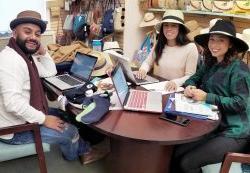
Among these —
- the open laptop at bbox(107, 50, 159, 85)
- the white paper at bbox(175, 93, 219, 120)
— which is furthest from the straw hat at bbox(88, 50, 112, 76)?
the white paper at bbox(175, 93, 219, 120)

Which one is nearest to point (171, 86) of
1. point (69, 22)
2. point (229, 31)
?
point (229, 31)

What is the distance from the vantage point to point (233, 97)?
1.67 meters

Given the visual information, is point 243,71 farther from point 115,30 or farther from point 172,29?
point 115,30

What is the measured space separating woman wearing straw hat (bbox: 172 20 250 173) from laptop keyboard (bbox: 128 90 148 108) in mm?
292

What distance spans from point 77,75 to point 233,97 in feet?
4.16

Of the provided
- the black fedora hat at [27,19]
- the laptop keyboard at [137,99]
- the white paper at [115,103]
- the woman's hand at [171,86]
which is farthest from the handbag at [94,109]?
the black fedora hat at [27,19]

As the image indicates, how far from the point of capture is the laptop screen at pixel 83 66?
226 cm

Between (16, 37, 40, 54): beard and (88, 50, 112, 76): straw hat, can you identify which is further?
(88, 50, 112, 76): straw hat

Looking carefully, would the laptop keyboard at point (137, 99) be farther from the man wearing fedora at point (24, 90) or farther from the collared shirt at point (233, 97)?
the man wearing fedora at point (24, 90)

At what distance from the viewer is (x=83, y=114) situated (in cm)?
155

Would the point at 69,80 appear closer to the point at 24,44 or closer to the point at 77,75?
the point at 77,75

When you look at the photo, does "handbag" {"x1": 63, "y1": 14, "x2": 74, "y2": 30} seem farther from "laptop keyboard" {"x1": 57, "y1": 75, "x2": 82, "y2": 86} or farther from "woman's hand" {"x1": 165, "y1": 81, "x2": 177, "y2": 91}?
"woman's hand" {"x1": 165, "y1": 81, "x2": 177, "y2": 91}

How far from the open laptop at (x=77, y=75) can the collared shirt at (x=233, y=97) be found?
977 mm

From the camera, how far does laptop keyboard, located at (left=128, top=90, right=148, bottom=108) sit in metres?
1.70
